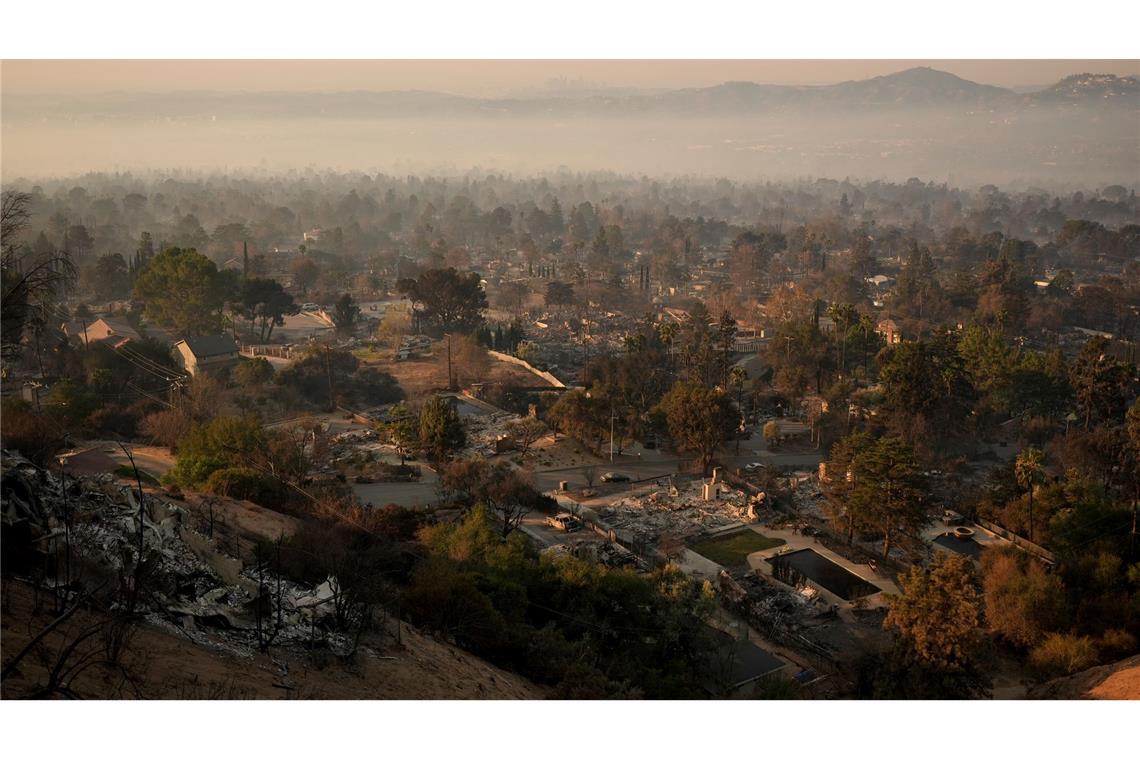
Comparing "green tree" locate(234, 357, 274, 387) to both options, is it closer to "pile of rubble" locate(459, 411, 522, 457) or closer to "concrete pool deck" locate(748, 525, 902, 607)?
"pile of rubble" locate(459, 411, 522, 457)

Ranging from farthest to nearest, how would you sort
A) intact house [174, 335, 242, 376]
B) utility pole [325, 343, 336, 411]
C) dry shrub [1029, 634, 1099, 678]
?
intact house [174, 335, 242, 376], utility pole [325, 343, 336, 411], dry shrub [1029, 634, 1099, 678]

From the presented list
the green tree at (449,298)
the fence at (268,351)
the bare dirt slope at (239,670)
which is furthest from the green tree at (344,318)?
the bare dirt slope at (239,670)

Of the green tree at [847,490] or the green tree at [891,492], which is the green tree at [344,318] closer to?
the green tree at [847,490]

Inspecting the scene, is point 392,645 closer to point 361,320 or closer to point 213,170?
point 361,320

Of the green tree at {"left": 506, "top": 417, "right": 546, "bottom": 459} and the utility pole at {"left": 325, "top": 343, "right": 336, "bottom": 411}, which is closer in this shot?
the green tree at {"left": 506, "top": 417, "right": 546, "bottom": 459}

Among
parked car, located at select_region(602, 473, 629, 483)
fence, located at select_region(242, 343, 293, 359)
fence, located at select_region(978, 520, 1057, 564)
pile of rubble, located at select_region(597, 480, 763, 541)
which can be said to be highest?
fence, located at select_region(242, 343, 293, 359)

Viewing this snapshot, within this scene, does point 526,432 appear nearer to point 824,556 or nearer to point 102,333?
point 824,556

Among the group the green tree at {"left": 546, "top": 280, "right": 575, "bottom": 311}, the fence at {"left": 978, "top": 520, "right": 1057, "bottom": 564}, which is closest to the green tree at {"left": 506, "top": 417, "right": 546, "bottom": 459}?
the fence at {"left": 978, "top": 520, "right": 1057, "bottom": 564}
